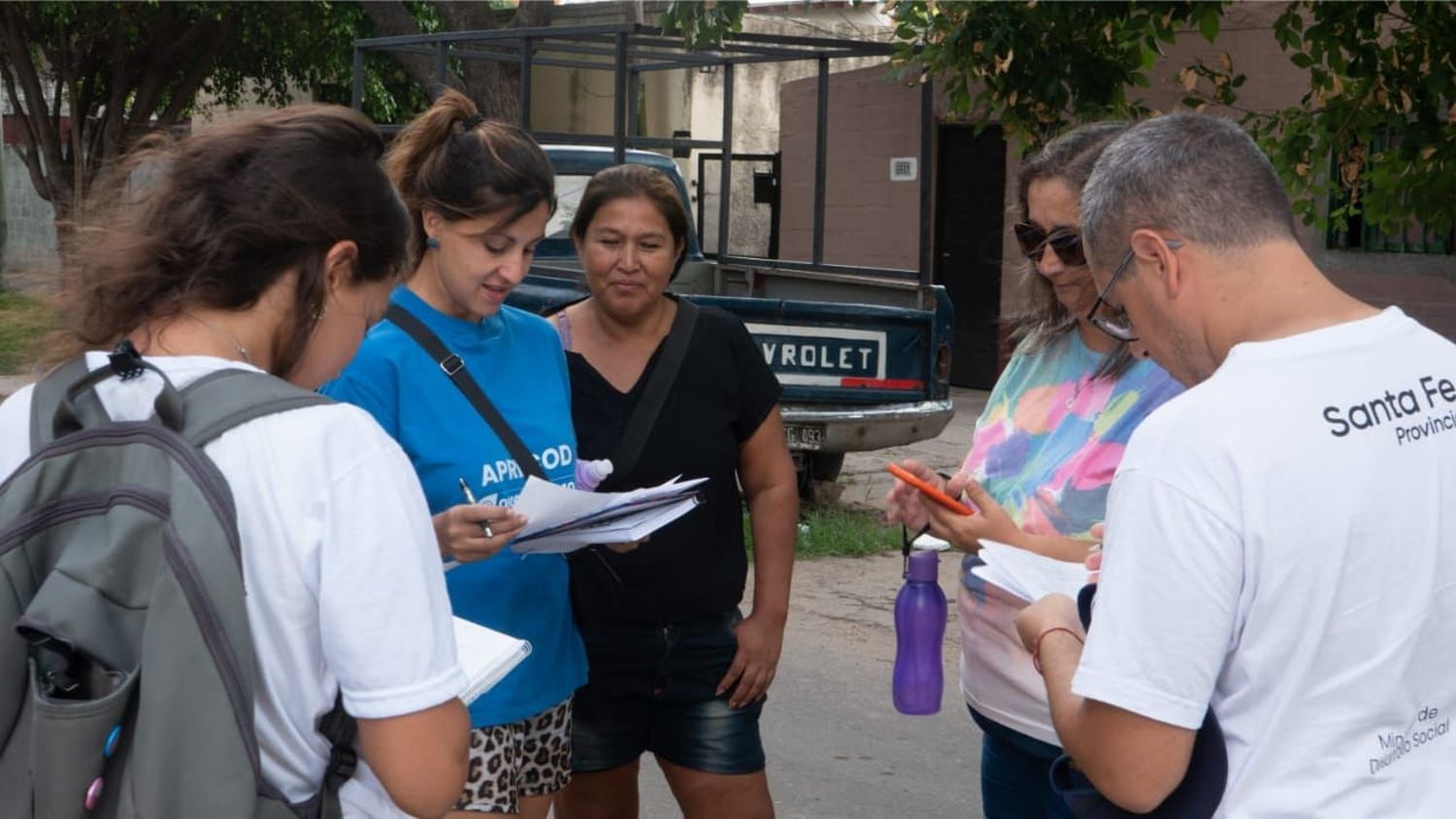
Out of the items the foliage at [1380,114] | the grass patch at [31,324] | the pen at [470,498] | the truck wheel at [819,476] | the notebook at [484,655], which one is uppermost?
the foliage at [1380,114]

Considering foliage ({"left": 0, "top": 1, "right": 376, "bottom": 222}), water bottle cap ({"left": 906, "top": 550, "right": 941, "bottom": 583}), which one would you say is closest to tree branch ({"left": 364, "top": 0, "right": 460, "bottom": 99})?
foliage ({"left": 0, "top": 1, "right": 376, "bottom": 222})

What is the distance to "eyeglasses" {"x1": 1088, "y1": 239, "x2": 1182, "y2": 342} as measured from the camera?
6.38 ft

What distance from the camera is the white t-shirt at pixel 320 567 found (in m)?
1.65

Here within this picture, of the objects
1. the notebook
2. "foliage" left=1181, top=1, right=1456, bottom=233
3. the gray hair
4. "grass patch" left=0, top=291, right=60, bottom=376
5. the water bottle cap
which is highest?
"foliage" left=1181, top=1, right=1456, bottom=233

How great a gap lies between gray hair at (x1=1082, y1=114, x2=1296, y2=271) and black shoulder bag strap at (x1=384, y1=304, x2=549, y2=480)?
1.21m

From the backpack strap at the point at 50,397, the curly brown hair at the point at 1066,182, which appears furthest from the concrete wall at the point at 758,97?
the backpack strap at the point at 50,397

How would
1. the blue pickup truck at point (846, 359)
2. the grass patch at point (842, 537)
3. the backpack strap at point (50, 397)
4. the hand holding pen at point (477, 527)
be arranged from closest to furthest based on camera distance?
the backpack strap at point (50, 397), the hand holding pen at point (477, 527), the blue pickup truck at point (846, 359), the grass patch at point (842, 537)

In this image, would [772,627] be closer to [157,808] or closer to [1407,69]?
[157,808]

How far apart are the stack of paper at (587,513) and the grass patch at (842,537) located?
5257mm

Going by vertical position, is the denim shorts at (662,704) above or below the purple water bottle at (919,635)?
below

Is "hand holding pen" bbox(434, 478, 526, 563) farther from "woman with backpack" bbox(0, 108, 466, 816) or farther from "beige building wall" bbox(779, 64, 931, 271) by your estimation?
"beige building wall" bbox(779, 64, 931, 271)

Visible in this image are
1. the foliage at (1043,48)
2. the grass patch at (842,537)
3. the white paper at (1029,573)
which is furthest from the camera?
the grass patch at (842,537)

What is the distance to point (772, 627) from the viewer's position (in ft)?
11.3

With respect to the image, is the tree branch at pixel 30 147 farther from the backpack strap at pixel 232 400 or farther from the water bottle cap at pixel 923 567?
the backpack strap at pixel 232 400
